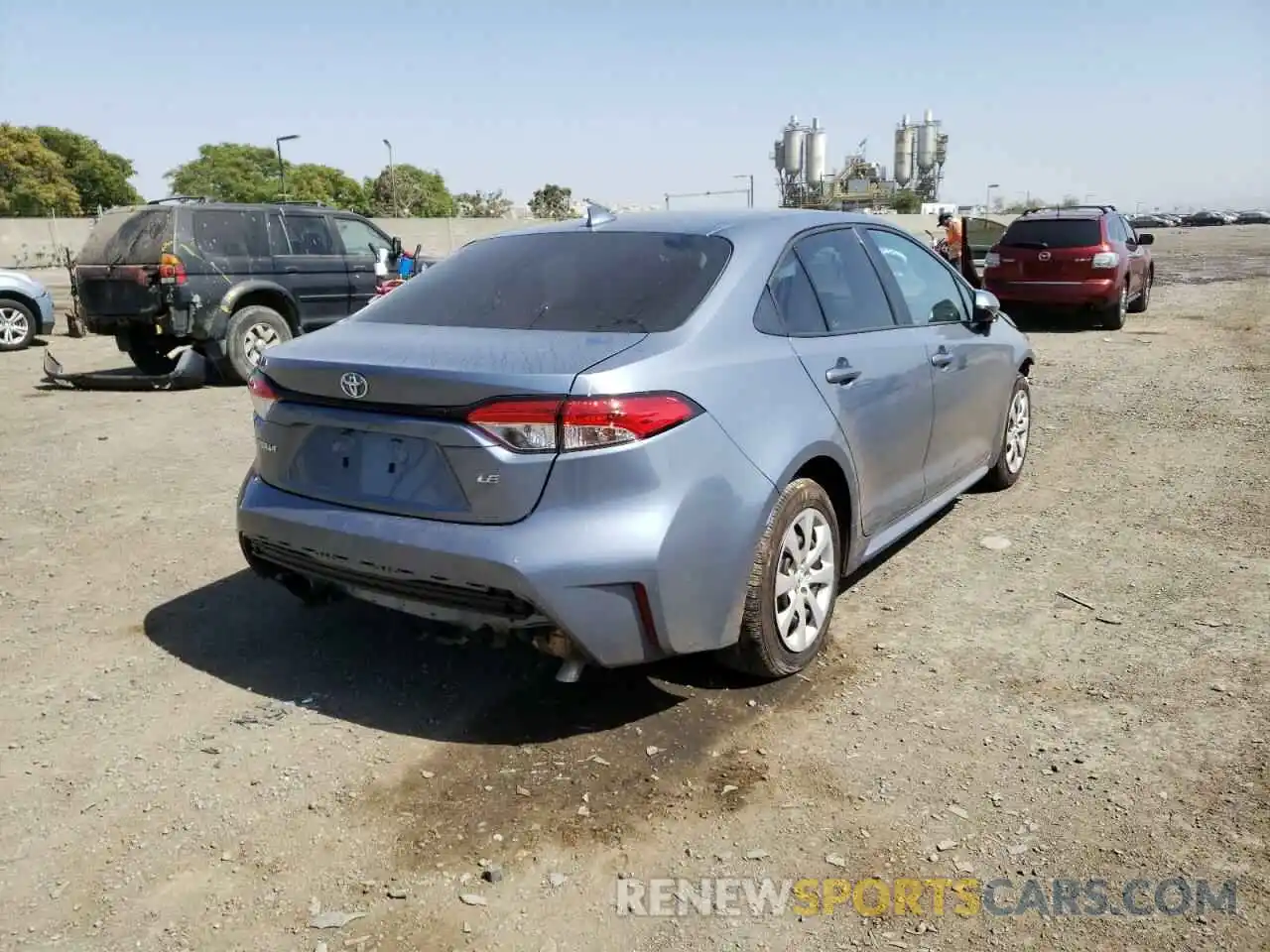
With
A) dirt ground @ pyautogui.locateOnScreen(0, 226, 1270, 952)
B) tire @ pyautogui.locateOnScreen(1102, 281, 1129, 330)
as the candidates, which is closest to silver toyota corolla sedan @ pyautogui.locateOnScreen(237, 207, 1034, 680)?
dirt ground @ pyautogui.locateOnScreen(0, 226, 1270, 952)

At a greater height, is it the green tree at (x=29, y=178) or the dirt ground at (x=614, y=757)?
the green tree at (x=29, y=178)

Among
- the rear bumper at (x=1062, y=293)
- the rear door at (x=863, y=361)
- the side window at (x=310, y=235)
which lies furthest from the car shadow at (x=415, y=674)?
the rear bumper at (x=1062, y=293)

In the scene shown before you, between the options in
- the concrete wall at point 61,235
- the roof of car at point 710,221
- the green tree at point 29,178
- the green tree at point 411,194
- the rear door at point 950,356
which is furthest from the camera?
the green tree at point 411,194

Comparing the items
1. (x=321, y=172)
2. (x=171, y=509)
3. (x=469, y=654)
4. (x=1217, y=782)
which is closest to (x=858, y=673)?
(x=1217, y=782)

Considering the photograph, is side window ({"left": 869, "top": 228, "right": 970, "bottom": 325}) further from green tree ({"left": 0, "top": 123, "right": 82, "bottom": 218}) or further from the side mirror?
green tree ({"left": 0, "top": 123, "right": 82, "bottom": 218})

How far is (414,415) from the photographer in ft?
10.3

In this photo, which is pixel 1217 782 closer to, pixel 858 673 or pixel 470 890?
pixel 858 673

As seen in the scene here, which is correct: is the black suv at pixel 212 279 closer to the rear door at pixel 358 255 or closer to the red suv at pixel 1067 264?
the rear door at pixel 358 255

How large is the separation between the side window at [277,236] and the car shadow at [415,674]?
7.26m

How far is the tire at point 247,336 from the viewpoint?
10.4 meters

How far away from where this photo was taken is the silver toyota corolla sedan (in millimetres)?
3004

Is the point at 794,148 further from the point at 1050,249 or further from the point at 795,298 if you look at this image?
the point at 795,298

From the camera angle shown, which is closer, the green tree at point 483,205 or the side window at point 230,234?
the side window at point 230,234

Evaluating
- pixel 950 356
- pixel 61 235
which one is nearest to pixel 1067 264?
pixel 950 356
